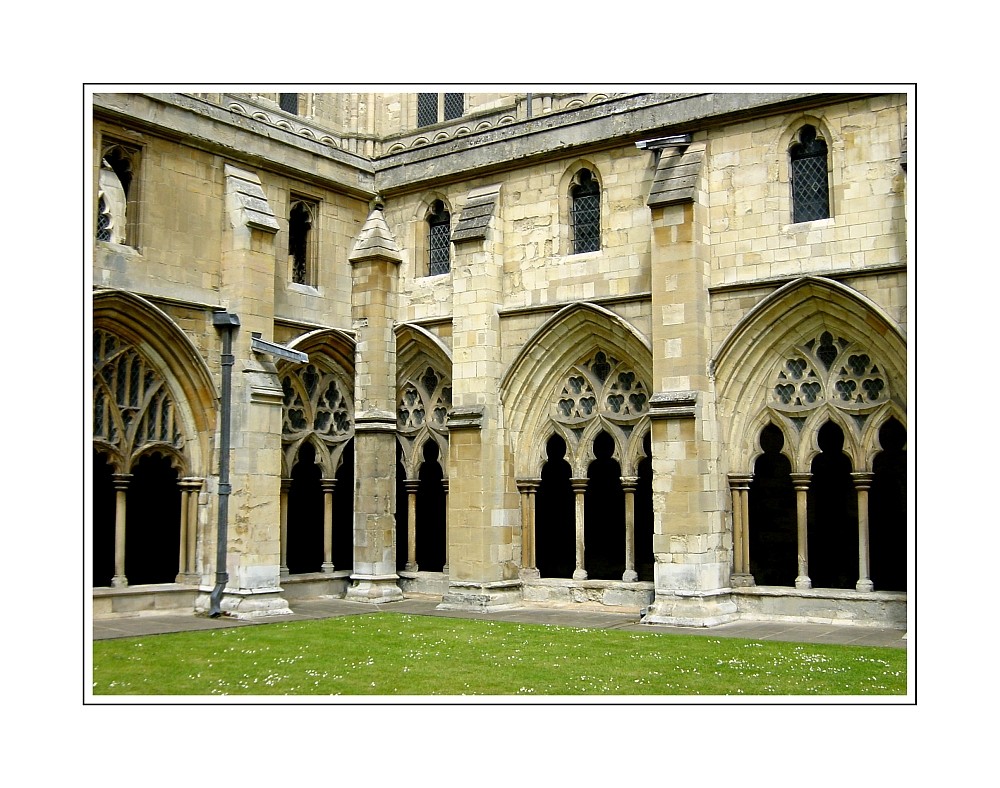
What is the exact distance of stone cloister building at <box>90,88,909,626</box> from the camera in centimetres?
1412

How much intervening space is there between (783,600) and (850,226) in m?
4.72

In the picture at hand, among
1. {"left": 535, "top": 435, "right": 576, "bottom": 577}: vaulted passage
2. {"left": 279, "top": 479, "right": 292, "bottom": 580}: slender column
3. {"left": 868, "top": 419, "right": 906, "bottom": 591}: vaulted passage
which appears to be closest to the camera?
{"left": 279, "top": 479, "right": 292, "bottom": 580}: slender column

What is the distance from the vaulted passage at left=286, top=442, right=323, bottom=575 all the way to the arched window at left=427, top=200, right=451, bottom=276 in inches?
151

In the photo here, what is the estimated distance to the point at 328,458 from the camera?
1772cm

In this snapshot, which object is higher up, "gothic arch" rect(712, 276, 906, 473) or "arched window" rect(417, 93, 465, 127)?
"arched window" rect(417, 93, 465, 127)

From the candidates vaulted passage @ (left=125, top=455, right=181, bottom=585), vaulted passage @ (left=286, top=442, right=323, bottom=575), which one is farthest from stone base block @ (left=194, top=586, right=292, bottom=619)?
vaulted passage @ (left=125, top=455, right=181, bottom=585)

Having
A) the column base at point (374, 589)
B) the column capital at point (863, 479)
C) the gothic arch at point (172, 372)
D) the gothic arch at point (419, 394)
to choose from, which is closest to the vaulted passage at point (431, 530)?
the gothic arch at point (419, 394)

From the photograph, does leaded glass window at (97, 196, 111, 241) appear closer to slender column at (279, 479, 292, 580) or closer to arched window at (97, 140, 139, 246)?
arched window at (97, 140, 139, 246)

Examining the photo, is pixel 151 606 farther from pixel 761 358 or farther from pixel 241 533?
pixel 761 358

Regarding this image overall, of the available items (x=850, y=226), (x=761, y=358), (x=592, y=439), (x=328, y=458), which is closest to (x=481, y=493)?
(x=592, y=439)

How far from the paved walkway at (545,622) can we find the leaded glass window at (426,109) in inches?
336

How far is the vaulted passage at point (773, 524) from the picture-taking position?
1888cm

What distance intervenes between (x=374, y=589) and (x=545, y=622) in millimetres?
3608

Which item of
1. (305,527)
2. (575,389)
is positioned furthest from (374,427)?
(575,389)
